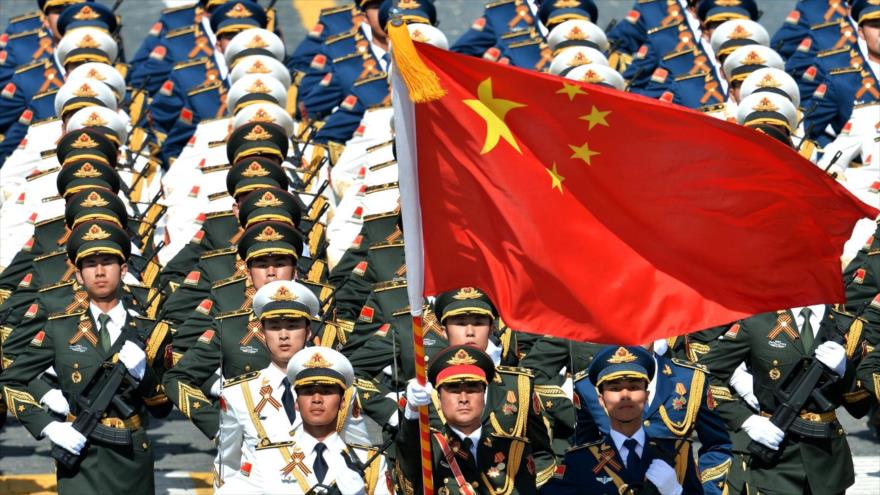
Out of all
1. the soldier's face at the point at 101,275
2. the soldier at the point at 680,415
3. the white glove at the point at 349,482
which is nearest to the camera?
the white glove at the point at 349,482

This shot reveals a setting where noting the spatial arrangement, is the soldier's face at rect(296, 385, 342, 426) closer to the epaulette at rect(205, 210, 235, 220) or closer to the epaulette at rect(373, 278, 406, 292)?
the epaulette at rect(373, 278, 406, 292)

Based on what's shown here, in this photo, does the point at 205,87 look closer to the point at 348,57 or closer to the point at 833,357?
the point at 348,57

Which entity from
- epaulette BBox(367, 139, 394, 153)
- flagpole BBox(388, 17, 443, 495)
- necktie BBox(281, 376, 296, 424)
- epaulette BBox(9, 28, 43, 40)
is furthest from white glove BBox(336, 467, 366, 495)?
epaulette BBox(9, 28, 43, 40)

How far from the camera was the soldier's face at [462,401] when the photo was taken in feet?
45.5

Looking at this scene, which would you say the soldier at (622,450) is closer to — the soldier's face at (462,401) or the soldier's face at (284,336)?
the soldier's face at (462,401)

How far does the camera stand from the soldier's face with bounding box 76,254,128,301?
16453mm

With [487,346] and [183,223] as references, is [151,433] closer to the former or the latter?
[183,223]

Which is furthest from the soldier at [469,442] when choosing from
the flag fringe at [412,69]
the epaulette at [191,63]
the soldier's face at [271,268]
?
the epaulette at [191,63]

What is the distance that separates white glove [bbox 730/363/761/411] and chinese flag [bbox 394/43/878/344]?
375 cm

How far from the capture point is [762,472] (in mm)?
15961

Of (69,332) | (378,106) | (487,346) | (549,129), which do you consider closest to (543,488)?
(487,346)

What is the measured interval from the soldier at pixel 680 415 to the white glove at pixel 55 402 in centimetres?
346

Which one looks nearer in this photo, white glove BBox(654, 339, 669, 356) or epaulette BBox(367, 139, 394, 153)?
white glove BBox(654, 339, 669, 356)

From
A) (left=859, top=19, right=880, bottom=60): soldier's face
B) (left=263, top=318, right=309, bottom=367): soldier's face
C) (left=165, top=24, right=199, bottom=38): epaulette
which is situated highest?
(left=165, top=24, right=199, bottom=38): epaulette
